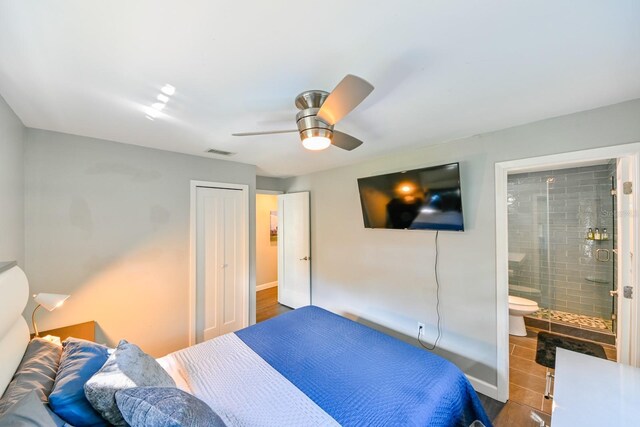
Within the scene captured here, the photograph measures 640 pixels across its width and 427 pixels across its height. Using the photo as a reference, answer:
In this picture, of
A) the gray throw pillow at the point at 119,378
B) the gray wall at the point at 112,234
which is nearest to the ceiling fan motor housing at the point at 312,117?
the gray throw pillow at the point at 119,378

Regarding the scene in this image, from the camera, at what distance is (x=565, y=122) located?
192 cm

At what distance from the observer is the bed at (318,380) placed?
127 centimetres

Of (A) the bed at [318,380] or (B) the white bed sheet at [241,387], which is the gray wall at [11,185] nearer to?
(A) the bed at [318,380]

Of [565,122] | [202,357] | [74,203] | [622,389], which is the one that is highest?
[565,122]

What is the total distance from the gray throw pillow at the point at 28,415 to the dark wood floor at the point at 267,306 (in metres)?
3.24

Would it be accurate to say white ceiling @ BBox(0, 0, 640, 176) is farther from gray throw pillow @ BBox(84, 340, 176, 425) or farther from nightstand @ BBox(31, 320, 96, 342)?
nightstand @ BBox(31, 320, 96, 342)

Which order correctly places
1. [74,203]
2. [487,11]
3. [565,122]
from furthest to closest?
[74,203], [565,122], [487,11]

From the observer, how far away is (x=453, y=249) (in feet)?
8.20

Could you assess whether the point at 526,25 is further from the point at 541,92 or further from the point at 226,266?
the point at 226,266

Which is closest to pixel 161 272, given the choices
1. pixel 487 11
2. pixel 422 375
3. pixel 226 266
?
pixel 226 266

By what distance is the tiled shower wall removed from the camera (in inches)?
129

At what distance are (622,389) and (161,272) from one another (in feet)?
11.7

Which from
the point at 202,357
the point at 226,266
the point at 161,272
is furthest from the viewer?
the point at 226,266

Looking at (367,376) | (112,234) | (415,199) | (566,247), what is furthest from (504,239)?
(112,234)
